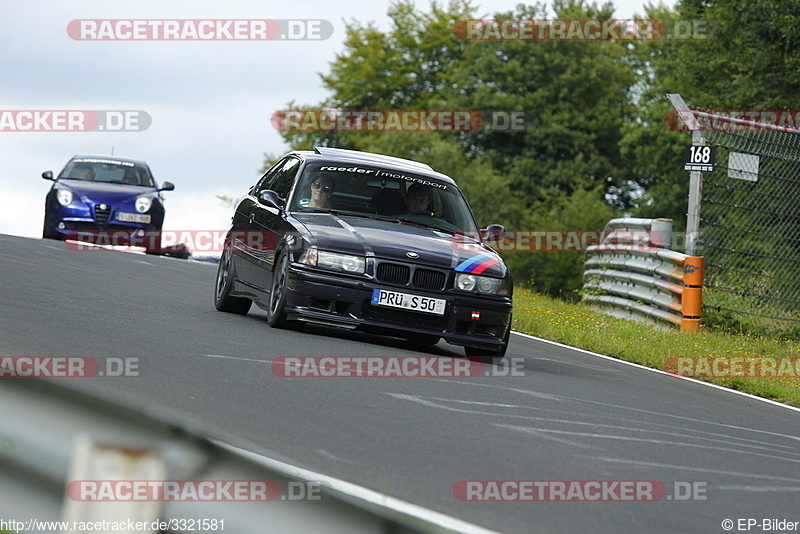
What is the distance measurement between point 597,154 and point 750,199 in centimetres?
4405

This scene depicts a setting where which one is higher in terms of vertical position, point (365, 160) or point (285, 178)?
point (365, 160)

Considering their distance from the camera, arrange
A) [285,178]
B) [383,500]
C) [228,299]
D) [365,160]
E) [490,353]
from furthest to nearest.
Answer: [228,299], [285,178], [365,160], [490,353], [383,500]

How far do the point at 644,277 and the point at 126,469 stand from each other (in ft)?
53.9

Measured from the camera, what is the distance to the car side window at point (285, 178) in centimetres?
1199

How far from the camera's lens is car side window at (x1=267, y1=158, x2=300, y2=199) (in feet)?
39.3

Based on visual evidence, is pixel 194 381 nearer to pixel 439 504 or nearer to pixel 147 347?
pixel 147 347

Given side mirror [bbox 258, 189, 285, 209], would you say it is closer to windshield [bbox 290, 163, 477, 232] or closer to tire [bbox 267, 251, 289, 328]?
windshield [bbox 290, 163, 477, 232]

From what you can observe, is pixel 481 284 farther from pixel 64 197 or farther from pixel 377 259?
pixel 64 197

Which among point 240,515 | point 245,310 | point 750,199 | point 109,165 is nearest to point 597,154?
point 109,165

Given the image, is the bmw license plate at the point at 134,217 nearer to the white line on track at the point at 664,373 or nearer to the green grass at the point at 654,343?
the green grass at the point at 654,343

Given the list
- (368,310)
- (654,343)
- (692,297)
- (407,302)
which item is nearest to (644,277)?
(692,297)
